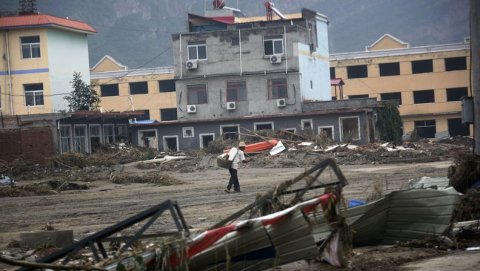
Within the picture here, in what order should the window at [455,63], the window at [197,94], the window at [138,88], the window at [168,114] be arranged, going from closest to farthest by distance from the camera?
the window at [197,94], the window at [455,63], the window at [138,88], the window at [168,114]

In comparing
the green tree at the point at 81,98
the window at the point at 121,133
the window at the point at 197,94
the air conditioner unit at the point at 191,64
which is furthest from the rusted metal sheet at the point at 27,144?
the window at the point at 197,94

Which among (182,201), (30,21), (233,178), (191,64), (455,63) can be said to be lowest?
(182,201)

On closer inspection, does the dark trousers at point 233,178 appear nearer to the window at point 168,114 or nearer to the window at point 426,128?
the window at point 426,128

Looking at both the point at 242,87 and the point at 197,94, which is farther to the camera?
the point at 197,94

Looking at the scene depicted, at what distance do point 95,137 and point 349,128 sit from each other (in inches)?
634

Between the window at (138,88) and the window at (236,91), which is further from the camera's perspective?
the window at (138,88)

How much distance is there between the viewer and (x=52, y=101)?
2359 inches

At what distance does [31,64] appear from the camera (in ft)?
193

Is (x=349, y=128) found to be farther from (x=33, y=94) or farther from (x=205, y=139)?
(x=33, y=94)

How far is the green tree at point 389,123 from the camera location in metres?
58.0

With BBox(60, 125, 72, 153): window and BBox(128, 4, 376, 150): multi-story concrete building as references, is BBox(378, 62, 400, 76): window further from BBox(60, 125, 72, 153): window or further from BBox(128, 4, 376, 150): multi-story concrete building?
BBox(60, 125, 72, 153): window

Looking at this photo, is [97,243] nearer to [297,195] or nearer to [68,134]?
[297,195]


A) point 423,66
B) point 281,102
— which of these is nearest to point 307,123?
point 281,102

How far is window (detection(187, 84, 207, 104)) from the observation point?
5944 cm
